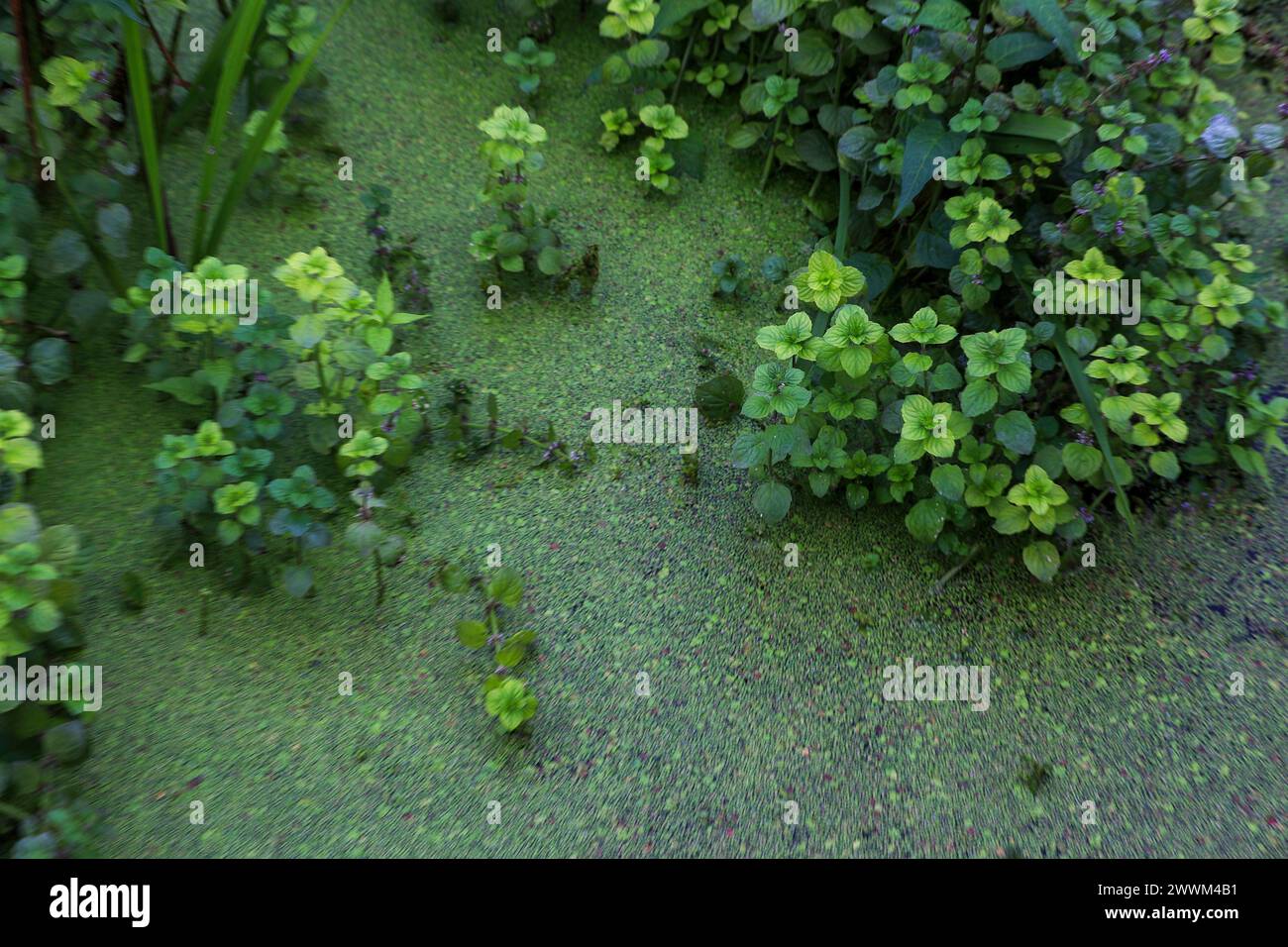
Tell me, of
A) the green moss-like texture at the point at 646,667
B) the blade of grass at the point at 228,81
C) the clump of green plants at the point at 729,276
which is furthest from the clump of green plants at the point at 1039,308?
the blade of grass at the point at 228,81

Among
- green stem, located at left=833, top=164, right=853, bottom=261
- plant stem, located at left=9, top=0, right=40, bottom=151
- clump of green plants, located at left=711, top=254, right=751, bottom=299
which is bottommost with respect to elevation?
clump of green plants, located at left=711, top=254, right=751, bottom=299

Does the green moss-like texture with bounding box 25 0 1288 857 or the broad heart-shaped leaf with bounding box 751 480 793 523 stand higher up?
the broad heart-shaped leaf with bounding box 751 480 793 523

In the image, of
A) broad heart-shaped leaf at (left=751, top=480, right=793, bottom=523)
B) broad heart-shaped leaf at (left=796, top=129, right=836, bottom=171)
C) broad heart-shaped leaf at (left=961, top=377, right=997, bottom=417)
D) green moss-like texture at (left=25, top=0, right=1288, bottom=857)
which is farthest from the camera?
broad heart-shaped leaf at (left=796, top=129, right=836, bottom=171)

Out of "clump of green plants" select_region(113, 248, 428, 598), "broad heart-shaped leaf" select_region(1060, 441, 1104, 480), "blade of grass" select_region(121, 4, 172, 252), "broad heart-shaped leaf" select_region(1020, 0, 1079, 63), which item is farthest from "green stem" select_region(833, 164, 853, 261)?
"blade of grass" select_region(121, 4, 172, 252)

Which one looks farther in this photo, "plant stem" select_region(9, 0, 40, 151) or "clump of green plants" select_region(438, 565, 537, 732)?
"plant stem" select_region(9, 0, 40, 151)

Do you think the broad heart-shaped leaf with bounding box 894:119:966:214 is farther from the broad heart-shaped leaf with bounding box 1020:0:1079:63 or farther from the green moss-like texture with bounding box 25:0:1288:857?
the green moss-like texture with bounding box 25:0:1288:857

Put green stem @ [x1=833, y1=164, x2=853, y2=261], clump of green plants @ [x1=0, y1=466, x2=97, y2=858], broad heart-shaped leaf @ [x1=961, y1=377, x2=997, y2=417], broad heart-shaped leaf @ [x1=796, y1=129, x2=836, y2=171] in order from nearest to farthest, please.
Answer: clump of green plants @ [x1=0, y1=466, x2=97, y2=858]
broad heart-shaped leaf @ [x1=961, y1=377, x2=997, y2=417]
green stem @ [x1=833, y1=164, x2=853, y2=261]
broad heart-shaped leaf @ [x1=796, y1=129, x2=836, y2=171]

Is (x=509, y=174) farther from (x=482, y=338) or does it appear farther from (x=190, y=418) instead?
(x=190, y=418)

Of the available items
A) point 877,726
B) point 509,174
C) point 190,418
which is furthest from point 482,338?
point 877,726
